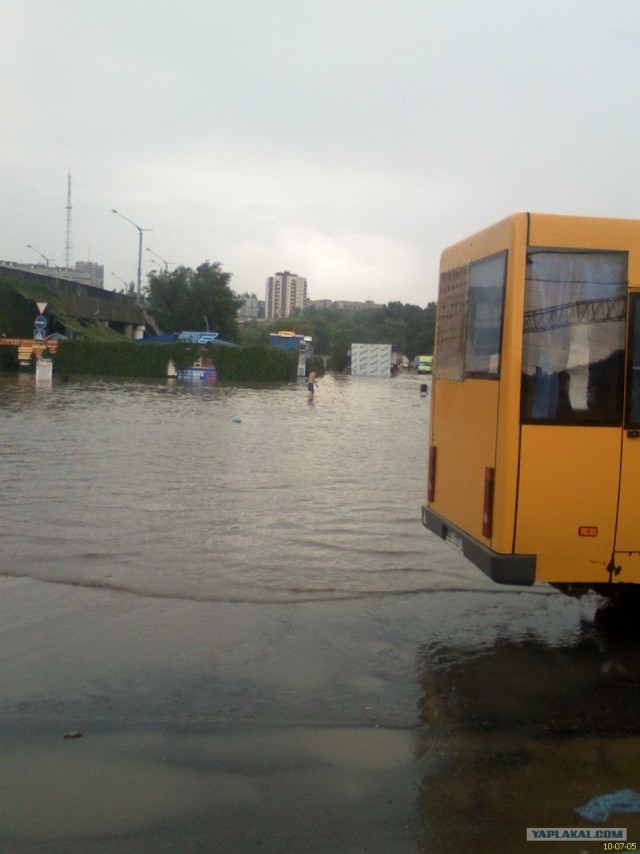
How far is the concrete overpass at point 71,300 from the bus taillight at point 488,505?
62024 millimetres

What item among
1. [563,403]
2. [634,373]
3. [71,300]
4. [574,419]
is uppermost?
[71,300]

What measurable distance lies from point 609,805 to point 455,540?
9.43 ft

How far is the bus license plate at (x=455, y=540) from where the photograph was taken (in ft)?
23.2

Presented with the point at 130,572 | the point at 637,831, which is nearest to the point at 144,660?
the point at 130,572

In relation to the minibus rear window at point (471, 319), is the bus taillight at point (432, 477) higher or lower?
lower

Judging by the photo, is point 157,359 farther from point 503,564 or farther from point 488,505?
point 503,564

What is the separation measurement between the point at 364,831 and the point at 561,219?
413 cm

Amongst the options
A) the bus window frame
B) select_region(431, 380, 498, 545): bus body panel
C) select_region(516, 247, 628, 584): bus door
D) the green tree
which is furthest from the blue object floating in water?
the green tree

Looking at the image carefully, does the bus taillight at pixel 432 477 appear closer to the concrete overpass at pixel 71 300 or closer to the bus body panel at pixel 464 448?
the bus body panel at pixel 464 448

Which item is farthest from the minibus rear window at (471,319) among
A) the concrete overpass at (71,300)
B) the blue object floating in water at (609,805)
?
the concrete overpass at (71,300)

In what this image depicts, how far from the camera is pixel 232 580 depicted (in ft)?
30.3

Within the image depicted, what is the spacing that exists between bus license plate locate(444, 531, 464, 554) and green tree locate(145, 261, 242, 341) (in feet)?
288

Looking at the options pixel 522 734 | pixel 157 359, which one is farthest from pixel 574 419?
pixel 157 359

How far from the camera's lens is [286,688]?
6.22 m
